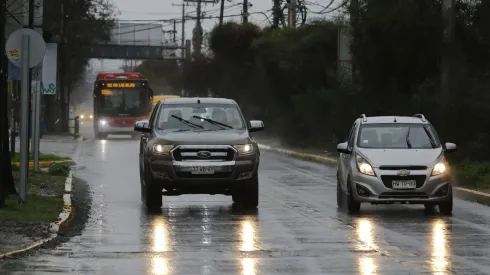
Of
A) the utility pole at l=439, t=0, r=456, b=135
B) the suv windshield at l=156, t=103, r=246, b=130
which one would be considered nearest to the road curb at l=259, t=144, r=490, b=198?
the suv windshield at l=156, t=103, r=246, b=130

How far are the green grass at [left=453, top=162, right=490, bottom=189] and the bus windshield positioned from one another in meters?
39.1

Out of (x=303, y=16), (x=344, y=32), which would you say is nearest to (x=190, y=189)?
(x=344, y=32)

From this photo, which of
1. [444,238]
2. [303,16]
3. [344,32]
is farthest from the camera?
[303,16]

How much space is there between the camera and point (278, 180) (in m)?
33.9

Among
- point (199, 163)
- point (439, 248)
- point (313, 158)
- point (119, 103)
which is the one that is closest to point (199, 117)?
point (199, 163)

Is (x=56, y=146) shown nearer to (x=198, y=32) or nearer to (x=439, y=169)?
(x=439, y=169)

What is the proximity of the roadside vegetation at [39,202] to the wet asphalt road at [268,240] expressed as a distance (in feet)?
2.29

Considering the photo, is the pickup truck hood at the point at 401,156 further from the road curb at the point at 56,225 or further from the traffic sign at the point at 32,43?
the traffic sign at the point at 32,43

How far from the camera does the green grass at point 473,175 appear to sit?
29.6 metres

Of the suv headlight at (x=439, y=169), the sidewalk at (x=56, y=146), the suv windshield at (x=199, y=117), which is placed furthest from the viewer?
the sidewalk at (x=56, y=146)

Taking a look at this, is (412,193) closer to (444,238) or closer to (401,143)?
(401,143)

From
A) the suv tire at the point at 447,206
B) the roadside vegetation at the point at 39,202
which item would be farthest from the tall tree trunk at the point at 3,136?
the suv tire at the point at 447,206

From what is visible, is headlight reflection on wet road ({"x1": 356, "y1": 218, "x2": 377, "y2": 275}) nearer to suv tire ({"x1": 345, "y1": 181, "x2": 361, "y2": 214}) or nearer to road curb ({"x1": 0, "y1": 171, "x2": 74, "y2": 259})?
suv tire ({"x1": 345, "y1": 181, "x2": 361, "y2": 214})

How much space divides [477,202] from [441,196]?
398cm
